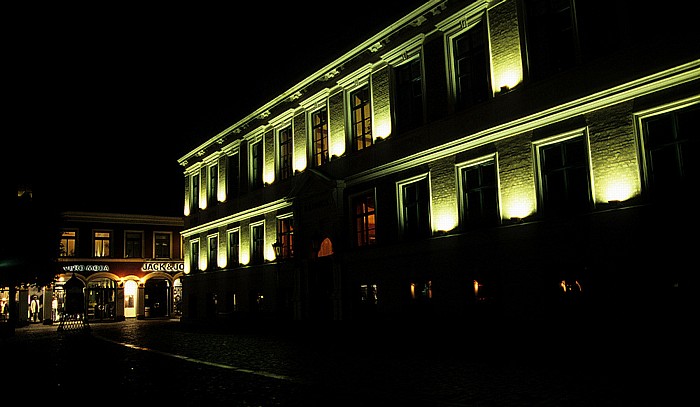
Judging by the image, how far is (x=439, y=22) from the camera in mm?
20609

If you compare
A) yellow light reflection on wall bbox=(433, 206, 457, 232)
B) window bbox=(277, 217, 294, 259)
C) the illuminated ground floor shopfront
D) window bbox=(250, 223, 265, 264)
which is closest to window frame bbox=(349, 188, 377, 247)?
yellow light reflection on wall bbox=(433, 206, 457, 232)

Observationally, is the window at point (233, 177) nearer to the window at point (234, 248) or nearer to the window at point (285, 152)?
the window at point (234, 248)

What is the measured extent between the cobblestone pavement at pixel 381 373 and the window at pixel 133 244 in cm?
3371

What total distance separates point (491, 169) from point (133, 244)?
1697 inches

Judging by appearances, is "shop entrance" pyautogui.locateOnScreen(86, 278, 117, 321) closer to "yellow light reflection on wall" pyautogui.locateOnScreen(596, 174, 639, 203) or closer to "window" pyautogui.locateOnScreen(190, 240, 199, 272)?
"window" pyautogui.locateOnScreen(190, 240, 199, 272)

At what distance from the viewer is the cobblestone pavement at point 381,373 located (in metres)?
10.0

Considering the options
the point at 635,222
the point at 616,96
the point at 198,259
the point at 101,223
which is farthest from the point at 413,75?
the point at 101,223

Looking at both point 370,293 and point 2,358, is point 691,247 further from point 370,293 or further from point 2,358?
point 2,358

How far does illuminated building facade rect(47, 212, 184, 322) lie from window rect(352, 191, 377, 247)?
33.9m

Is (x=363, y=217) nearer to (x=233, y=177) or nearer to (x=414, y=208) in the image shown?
(x=414, y=208)

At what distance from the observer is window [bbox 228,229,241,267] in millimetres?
35028

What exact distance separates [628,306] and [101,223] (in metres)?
47.9

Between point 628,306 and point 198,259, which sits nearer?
point 628,306

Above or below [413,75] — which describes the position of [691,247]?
below
